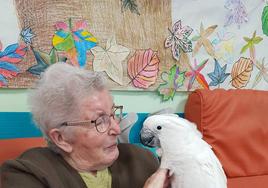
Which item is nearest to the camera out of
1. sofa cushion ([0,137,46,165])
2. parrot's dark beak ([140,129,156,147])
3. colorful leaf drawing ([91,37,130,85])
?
parrot's dark beak ([140,129,156,147])

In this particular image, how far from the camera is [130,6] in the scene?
146 cm

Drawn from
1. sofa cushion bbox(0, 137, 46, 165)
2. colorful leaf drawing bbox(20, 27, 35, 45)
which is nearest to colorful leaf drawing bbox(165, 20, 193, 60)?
colorful leaf drawing bbox(20, 27, 35, 45)

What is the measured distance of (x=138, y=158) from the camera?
1110 mm

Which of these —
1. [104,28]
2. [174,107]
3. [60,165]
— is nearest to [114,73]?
[104,28]

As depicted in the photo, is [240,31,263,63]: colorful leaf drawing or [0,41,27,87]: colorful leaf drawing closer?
[0,41,27,87]: colorful leaf drawing

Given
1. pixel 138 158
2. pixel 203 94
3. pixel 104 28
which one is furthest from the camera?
pixel 203 94

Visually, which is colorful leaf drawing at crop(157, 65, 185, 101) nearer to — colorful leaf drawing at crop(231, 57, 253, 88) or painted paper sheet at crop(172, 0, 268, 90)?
painted paper sheet at crop(172, 0, 268, 90)

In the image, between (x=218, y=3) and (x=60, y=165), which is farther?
(x=218, y=3)

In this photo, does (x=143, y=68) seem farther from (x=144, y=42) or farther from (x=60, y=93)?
(x=60, y=93)

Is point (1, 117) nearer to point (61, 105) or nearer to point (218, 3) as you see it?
point (61, 105)

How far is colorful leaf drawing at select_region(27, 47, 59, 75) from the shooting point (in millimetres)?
1294

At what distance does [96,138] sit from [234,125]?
829mm

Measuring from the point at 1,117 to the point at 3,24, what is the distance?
317mm

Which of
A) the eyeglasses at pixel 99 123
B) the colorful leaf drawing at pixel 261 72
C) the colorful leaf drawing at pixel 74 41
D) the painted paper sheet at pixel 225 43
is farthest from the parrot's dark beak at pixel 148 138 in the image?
the colorful leaf drawing at pixel 261 72
